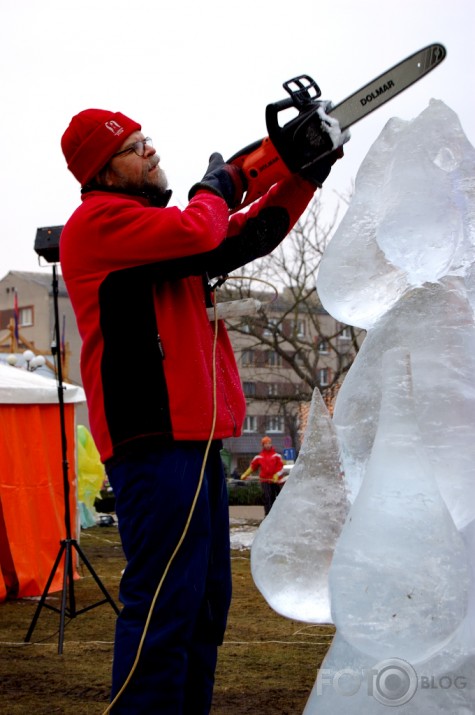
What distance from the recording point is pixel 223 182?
2354mm

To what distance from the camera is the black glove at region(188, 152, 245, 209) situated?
2.32 m

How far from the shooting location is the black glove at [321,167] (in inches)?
94.7

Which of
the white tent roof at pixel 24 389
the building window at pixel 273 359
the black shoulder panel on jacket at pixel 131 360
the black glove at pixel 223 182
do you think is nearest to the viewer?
the black shoulder panel on jacket at pixel 131 360

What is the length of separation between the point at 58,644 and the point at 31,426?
2.84 metres

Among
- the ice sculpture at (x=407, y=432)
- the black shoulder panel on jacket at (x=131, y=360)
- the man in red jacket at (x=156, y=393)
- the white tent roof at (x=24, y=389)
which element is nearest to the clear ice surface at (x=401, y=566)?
the ice sculpture at (x=407, y=432)

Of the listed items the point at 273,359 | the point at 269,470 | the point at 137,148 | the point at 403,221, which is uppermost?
the point at 137,148

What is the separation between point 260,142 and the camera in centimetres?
243

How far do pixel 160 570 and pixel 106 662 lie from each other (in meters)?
2.24

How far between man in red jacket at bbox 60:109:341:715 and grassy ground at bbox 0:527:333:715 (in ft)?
3.69

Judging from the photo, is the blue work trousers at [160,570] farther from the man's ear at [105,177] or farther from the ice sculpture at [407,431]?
the man's ear at [105,177]

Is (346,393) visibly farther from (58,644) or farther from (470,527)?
(58,644)

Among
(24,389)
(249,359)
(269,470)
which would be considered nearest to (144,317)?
(24,389)

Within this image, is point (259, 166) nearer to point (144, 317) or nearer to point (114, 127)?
point (114, 127)

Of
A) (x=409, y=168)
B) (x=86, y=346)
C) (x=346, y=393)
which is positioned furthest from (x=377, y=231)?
(x=86, y=346)
